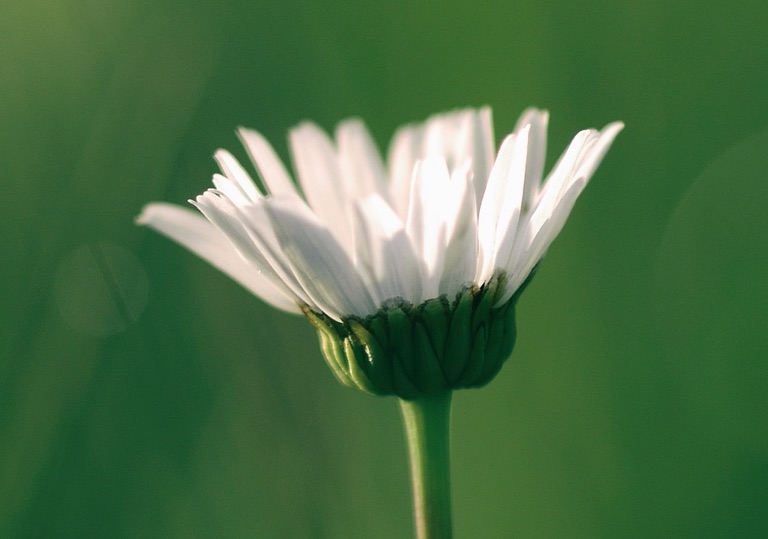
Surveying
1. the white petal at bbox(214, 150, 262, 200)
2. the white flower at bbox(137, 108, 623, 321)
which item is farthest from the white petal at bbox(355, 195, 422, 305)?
the white petal at bbox(214, 150, 262, 200)

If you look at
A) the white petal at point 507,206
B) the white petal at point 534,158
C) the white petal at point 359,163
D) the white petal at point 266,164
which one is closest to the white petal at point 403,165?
the white petal at point 359,163

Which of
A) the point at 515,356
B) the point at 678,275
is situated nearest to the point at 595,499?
the point at 515,356

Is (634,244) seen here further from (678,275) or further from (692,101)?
(692,101)

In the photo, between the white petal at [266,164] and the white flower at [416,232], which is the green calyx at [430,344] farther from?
the white petal at [266,164]

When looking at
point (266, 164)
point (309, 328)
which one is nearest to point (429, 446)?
point (266, 164)

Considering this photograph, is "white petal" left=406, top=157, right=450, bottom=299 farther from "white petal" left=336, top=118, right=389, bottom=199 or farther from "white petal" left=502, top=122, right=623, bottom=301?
"white petal" left=336, top=118, right=389, bottom=199
